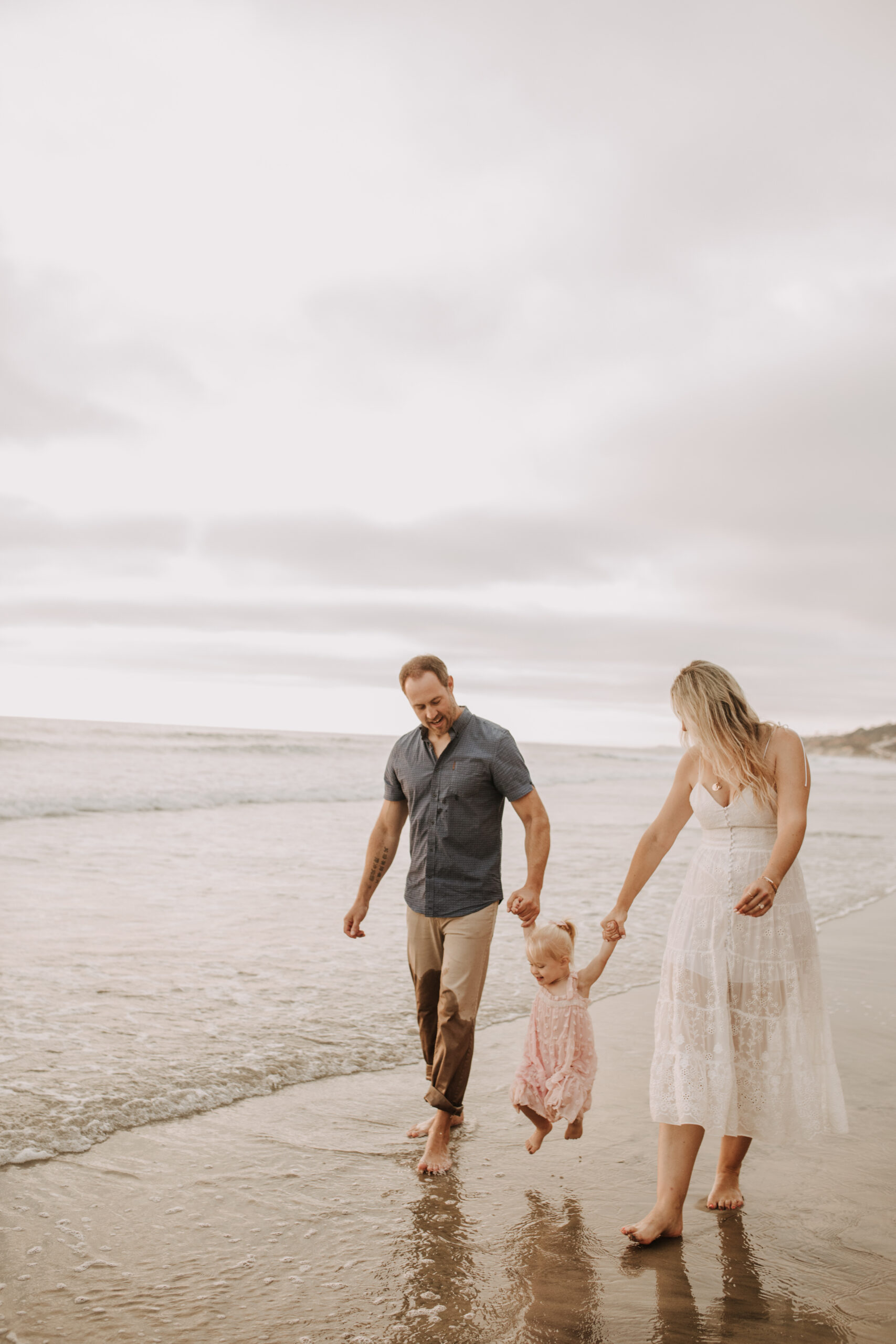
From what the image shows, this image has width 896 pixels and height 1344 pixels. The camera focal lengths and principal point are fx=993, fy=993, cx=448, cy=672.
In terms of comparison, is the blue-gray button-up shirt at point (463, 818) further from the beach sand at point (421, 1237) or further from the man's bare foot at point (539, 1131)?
the beach sand at point (421, 1237)

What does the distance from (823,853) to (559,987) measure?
13279mm

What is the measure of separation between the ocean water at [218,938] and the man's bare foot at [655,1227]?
233 centimetres

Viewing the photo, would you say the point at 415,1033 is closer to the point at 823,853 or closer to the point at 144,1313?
the point at 144,1313

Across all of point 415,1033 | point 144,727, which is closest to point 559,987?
point 415,1033

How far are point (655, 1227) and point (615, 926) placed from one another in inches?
40.8

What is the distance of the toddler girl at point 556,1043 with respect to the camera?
3.99 meters

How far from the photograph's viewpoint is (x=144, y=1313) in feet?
9.96

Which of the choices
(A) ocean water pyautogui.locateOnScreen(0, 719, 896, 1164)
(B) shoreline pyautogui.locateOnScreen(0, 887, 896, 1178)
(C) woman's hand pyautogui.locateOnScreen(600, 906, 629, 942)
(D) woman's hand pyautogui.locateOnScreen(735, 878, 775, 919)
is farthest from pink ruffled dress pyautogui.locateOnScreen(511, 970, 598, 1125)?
(A) ocean water pyautogui.locateOnScreen(0, 719, 896, 1164)

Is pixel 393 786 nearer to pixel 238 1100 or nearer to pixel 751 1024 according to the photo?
pixel 238 1100

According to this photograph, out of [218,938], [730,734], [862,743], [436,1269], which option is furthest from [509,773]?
[862,743]

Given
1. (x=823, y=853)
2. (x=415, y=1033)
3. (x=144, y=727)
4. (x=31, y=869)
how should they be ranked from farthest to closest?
(x=144, y=727) → (x=823, y=853) → (x=31, y=869) → (x=415, y=1033)

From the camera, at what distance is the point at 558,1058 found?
403 cm

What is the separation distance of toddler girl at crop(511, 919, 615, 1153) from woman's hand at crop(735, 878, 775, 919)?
75cm

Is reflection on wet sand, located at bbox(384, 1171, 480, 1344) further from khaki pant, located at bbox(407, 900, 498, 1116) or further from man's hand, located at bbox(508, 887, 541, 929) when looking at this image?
man's hand, located at bbox(508, 887, 541, 929)
